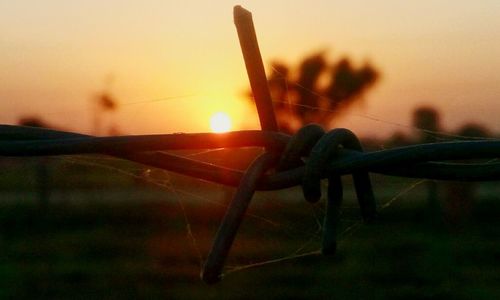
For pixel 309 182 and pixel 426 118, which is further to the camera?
pixel 426 118

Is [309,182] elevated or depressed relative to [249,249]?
elevated

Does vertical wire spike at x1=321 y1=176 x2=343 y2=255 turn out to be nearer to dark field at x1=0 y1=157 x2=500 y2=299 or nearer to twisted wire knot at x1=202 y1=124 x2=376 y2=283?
twisted wire knot at x1=202 y1=124 x2=376 y2=283

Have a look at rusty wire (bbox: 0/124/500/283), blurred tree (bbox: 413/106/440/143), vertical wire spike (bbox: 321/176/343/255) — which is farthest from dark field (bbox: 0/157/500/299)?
vertical wire spike (bbox: 321/176/343/255)

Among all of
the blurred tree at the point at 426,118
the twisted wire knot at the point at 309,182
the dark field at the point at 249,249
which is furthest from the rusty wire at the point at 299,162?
the blurred tree at the point at 426,118

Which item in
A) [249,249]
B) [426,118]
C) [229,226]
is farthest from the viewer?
[249,249]

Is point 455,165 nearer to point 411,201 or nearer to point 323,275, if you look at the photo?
point 323,275

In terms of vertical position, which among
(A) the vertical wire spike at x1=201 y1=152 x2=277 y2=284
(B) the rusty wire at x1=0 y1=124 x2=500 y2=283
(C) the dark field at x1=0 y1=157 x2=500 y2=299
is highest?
(B) the rusty wire at x1=0 y1=124 x2=500 y2=283

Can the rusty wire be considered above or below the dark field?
above

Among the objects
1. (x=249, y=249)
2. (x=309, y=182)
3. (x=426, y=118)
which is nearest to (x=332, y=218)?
(x=309, y=182)

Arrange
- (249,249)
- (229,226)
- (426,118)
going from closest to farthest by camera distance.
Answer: (229,226) → (426,118) → (249,249)

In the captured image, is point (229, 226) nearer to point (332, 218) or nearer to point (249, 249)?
point (332, 218)
